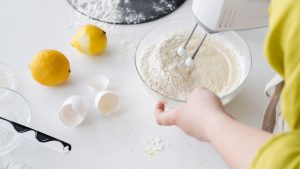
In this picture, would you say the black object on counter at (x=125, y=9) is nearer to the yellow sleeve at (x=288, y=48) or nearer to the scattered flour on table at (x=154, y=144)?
the scattered flour on table at (x=154, y=144)

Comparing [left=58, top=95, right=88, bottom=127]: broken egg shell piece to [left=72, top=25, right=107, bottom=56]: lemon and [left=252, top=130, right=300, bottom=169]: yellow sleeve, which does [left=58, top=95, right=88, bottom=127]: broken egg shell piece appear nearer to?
[left=72, top=25, right=107, bottom=56]: lemon

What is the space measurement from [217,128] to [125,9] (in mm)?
478

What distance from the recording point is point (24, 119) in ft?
2.74

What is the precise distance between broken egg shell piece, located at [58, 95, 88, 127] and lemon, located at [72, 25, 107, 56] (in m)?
0.14

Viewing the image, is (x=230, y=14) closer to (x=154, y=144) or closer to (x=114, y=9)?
(x=154, y=144)

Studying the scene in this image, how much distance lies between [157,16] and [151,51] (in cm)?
14

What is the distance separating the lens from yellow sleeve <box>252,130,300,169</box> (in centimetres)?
50

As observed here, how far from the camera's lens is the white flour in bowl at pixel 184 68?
848 mm

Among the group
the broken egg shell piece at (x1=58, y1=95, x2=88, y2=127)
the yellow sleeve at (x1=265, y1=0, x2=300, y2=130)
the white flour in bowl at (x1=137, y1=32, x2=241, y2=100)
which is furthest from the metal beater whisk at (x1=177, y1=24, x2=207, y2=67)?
the yellow sleeve at (x1=265, y1=0, x2=300, y2=130)

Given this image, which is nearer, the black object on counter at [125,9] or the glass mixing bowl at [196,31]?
the glass mixing bowl at [196,31]

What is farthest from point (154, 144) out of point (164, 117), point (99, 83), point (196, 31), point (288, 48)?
point (288, 48)

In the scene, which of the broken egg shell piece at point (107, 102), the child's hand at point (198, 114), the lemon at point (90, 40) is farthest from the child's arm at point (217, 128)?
the lemon at point (90, 40)

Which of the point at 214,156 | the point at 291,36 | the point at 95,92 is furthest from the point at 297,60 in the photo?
the point at 95,92

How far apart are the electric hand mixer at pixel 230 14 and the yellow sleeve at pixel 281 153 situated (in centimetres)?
24
